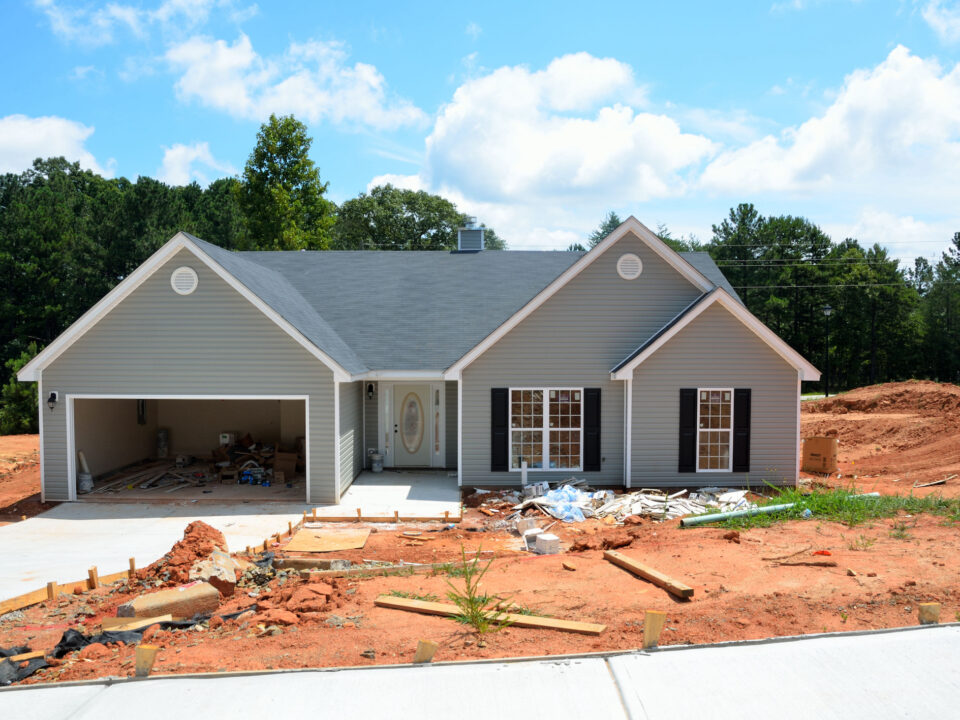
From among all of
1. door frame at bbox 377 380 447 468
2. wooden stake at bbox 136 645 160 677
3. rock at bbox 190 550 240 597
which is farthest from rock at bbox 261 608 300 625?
door frame at bbox 377 380 447 468

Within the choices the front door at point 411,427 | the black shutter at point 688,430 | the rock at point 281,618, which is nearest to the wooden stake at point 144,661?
the rock at point 281,618

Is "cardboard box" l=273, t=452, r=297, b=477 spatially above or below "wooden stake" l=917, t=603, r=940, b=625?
below

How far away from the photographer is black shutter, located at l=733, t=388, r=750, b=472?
595 inches

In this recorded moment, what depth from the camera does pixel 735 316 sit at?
14.9 meters

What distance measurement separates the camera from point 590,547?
1032cm

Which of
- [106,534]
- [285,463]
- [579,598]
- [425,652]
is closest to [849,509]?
[579,598]

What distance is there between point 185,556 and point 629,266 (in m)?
11.0

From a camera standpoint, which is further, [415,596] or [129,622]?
[415,596]

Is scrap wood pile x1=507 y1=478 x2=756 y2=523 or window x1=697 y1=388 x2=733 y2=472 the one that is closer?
scrap wood pile x1=507 y1=478 x2=756 y2=523

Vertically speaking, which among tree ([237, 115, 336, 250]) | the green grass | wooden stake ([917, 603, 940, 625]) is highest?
tree ([237, 115, 336, 250])

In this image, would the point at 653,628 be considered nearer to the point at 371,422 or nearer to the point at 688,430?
the point at 688,430

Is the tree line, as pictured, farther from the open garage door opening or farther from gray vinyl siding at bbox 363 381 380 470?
gray vinyl siding at bbox 363 381 380 470

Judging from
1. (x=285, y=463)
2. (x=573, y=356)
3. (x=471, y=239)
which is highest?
(x=471, y=239)

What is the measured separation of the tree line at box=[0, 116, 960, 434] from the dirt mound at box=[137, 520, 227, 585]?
2299cm
